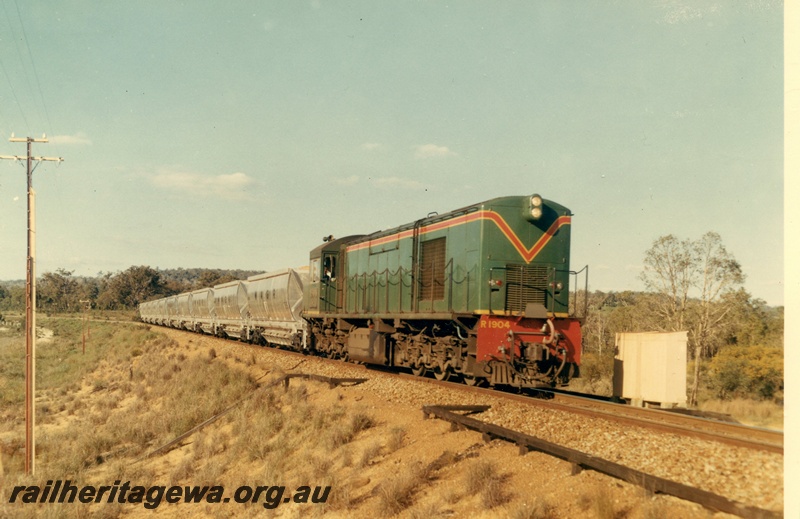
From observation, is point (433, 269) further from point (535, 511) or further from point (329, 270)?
point (535, 511)

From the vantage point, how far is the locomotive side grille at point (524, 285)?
1313cm

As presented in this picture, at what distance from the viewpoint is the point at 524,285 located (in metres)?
13.3

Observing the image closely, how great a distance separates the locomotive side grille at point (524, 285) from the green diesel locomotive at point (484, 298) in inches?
0.9

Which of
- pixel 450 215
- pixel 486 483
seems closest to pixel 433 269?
pixel 450 215

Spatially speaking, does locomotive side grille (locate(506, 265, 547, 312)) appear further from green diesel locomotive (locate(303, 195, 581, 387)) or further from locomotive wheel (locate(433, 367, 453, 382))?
locomotive wheel (locate(433, 367, 453, 382))

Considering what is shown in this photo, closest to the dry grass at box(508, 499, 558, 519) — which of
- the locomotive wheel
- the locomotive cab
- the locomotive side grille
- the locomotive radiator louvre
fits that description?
the locomotive side grille

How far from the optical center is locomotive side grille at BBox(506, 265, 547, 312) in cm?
1313

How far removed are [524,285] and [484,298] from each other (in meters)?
1.02

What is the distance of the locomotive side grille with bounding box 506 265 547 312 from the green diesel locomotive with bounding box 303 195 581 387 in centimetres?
2

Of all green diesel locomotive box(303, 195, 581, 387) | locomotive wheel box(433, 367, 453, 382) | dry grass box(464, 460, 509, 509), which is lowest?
dry grass box(464, 460, 509, 509)

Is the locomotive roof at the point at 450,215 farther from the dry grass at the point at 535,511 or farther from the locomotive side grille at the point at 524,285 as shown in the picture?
the dry grass at the point at 535,511

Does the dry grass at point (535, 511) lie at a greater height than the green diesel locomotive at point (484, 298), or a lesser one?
lesser

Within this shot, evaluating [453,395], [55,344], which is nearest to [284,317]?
[453,395]

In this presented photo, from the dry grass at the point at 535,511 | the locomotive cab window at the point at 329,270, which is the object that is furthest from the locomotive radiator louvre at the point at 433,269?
the dry grass at the point at 535,511
